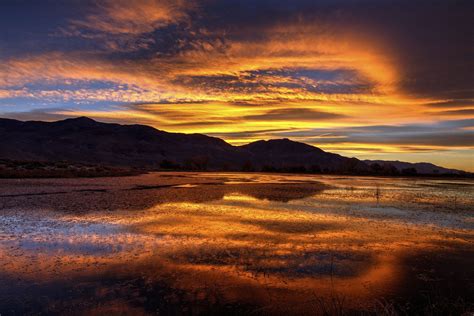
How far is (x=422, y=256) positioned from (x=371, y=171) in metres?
59.8

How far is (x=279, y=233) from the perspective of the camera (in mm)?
11859

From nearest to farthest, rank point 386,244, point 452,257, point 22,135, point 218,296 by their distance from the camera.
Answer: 1. point 218,296
2. point 452,257
3. point 386,244
4. point 22,135

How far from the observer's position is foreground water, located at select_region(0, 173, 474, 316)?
20.5 feet

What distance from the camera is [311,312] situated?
6.00m

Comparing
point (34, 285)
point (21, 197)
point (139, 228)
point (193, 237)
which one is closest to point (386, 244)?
point (193, 237)

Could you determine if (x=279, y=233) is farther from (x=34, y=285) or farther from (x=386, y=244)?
(x=34, y=285)

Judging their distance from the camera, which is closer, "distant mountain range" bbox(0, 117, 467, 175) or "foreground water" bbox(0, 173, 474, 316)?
"foreground water" bbox(0, 173, 474, 316)

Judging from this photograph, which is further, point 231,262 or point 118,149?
point 118,149

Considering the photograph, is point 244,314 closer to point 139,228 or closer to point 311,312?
point 311,312

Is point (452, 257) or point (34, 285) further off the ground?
point (452, 257)

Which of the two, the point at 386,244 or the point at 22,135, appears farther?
the point at 22,135

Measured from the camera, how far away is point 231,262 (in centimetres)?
859

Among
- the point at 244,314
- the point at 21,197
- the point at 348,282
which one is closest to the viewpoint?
the point at 244,314

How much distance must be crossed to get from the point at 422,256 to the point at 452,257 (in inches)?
26.7
